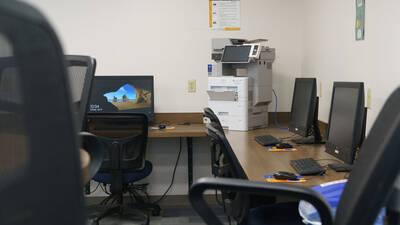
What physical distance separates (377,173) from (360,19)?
1.83 meters

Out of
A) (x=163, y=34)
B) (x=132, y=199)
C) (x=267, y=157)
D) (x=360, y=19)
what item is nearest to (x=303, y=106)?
(x=267, y=157)

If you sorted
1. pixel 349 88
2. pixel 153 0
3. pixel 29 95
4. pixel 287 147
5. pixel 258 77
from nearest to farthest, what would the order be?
pixel 29 95, pixel 349 88, pixel 287 147, pixel 258 77, pixel 153 0

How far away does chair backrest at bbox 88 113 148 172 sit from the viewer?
9.32ft

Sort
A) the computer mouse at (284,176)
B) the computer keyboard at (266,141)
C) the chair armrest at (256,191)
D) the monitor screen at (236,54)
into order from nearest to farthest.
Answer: the chair armrest at (256,191) < the computer mouse at (284,176) < the computer keyboard at (266,141) < the monitor screen at (236,54)

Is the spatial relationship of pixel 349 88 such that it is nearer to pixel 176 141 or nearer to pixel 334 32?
pixel 334 32

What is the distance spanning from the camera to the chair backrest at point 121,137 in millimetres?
2840

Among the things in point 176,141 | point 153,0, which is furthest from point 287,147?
point 153,0

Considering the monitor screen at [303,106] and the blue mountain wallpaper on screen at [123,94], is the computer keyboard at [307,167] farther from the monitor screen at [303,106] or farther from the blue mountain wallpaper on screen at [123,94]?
the blue mountain wallpaper on screen at [123,94]

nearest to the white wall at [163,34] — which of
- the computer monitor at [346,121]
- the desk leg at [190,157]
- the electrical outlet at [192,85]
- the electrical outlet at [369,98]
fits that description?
the electrical outlet at [192,85]

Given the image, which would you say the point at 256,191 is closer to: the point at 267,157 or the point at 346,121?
the point at 346,121

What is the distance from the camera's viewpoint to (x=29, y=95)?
513mm

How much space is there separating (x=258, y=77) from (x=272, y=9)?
37.1 inches

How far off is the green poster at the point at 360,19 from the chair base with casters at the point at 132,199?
196 centimetres

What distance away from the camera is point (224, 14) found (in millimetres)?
3662
